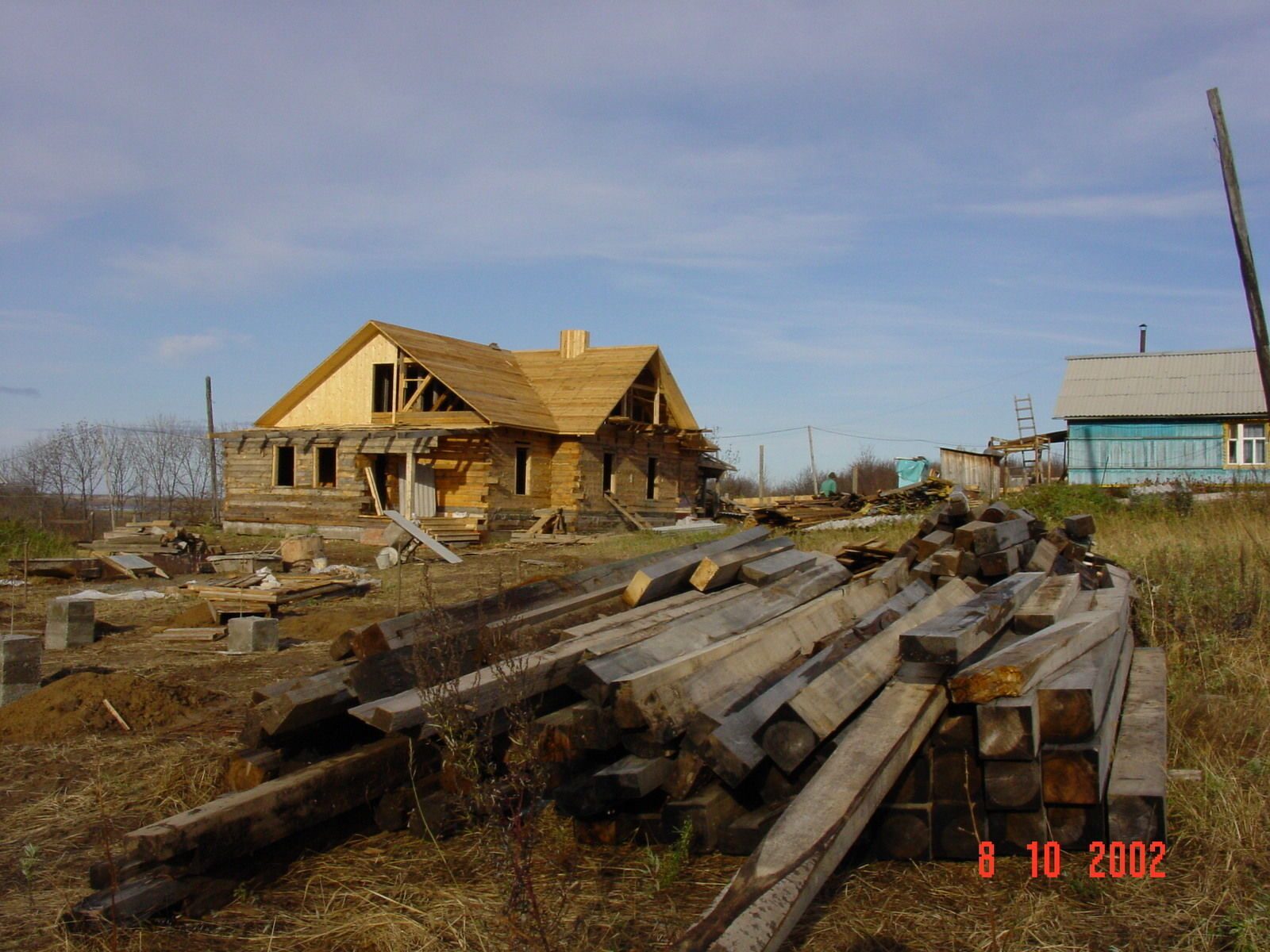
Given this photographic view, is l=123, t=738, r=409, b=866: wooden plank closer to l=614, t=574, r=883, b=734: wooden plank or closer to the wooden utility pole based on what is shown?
l=614, t=574, r=883, b=734: wooden plank

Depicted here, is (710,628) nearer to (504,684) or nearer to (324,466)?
(504,684)

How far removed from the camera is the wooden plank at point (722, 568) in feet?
18.8

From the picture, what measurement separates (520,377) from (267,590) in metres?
16.9

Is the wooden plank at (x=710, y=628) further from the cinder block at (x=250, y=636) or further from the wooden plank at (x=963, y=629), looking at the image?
the cinder block at (x=250, y=636)

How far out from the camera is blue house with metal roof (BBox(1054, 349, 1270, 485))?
2862 centimetres

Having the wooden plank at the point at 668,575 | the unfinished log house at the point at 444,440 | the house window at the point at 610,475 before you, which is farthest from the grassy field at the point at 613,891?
the house window at the point at 610,475

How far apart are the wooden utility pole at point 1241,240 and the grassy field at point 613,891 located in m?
10.3

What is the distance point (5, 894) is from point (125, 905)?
87 cm

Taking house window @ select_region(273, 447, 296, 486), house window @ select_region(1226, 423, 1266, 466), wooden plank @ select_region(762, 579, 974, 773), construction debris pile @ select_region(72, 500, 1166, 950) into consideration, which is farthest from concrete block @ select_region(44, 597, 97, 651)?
house window @ select_region(1226, 423, 1266, 466)

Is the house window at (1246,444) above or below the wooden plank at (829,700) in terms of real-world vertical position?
above

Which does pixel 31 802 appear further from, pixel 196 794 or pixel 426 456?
pixel 426 456

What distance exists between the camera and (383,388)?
26.8 m

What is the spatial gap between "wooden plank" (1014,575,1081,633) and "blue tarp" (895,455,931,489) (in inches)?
1129

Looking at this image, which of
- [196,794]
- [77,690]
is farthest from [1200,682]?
[77,690]
